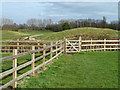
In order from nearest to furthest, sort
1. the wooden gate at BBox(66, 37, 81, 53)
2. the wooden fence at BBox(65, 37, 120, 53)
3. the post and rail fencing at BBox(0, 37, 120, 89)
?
the post and rail fencing at BBox(0, 37, 120, 89), the wooden gate at BBox(66, 37, 81, 53), the wooden fence at BBox(65, 37, 120, 53)

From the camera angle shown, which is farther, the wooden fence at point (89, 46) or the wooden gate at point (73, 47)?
the wooden fence at point (89, 46)

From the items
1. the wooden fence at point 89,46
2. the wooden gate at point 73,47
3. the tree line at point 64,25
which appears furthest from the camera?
the tree line at point 64,25

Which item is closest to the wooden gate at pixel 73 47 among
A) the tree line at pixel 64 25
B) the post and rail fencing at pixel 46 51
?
the post and rail fencing at pixel 46 51

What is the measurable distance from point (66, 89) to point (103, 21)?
8266cm

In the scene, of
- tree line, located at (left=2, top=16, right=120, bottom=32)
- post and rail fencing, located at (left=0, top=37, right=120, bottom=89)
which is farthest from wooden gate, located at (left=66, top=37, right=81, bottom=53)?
tree line, located at (left=2, top=16, right=120, bottom=32)

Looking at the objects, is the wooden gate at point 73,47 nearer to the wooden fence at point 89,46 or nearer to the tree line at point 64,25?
the wooden fence at point 89,46

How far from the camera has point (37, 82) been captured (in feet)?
18.8

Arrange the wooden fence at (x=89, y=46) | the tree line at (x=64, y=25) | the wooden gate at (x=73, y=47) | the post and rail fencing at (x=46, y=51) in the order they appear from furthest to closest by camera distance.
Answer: the tree line at (x=64, y=25), the wooden fence at (x=89, y=46), the wooden gate at (x=73, y=47), the post and rail fencing at (x=46, y=51)

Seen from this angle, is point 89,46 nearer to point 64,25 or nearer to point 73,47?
point 73,47

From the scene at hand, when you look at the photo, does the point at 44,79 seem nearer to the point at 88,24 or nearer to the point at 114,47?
the point at 114,47

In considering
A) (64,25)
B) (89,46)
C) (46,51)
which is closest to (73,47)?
(46,51)

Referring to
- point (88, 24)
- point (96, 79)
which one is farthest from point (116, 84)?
point (88, 24)

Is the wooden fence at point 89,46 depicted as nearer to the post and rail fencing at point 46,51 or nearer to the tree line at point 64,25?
the post and rail fencing at point 46,51

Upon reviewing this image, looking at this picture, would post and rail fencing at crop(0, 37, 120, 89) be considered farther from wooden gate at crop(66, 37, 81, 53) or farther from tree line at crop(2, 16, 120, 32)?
tree line at crop(2, 16, 120, 32)
